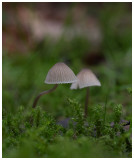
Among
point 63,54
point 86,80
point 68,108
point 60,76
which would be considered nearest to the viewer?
point 60,76

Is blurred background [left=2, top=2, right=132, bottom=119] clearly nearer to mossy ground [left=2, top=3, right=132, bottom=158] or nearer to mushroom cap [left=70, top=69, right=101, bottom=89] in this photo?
mossy ground [left=2, top=3, right=132, bottom=158]

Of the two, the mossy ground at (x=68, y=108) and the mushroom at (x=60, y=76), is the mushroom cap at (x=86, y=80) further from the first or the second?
the mushroom at (x=60, y=76)

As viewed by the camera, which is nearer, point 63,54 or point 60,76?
point 60,76

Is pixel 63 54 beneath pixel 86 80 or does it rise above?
above

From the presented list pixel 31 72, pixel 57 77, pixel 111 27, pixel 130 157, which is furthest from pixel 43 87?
pixel 111 27

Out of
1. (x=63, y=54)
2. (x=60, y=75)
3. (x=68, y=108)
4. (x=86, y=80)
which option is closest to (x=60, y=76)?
(x=60, y=75)

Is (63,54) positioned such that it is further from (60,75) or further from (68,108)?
(60,75)

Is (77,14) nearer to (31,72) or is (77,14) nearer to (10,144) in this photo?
(31,72)

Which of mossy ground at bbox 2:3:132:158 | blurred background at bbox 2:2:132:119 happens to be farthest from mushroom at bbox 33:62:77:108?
blurred background at bbox 2:2:132:119
